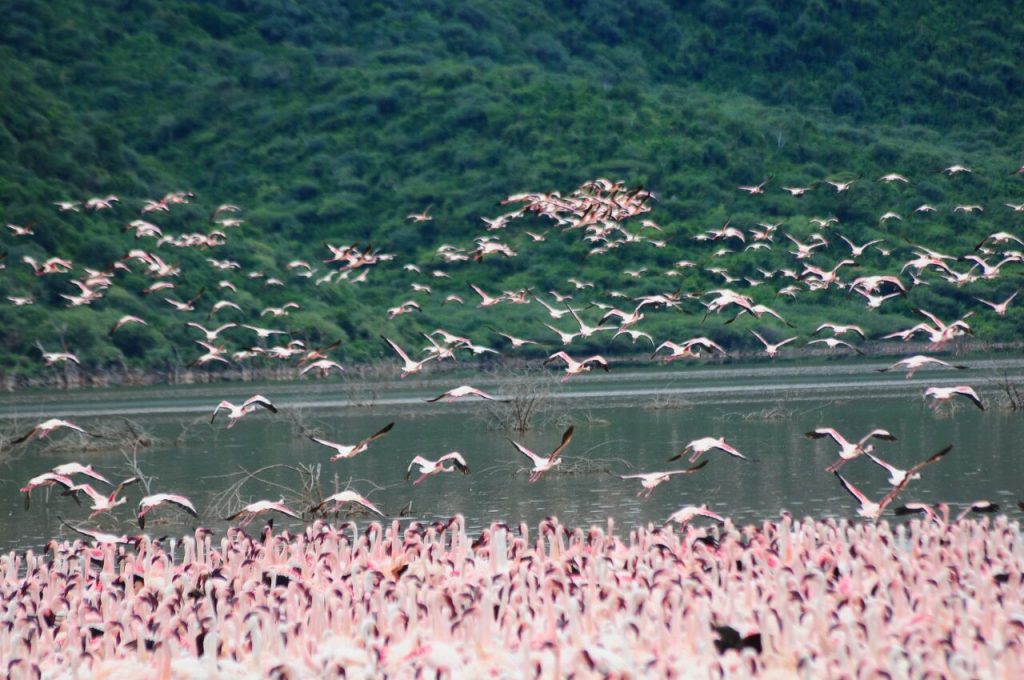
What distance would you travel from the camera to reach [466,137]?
282 feet

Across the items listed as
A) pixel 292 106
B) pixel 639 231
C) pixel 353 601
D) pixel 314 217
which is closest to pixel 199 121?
pixel 292 106

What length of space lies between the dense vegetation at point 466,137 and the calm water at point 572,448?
1129 centimetres

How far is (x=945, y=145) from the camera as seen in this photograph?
89.3 m

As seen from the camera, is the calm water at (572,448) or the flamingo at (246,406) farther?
the calm water at (572,448)

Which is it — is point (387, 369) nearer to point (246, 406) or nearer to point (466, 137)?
point (466, 137)

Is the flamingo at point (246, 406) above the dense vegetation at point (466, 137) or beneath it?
beneath

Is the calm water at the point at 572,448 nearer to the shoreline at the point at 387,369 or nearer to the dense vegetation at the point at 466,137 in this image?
the shoreline at the point at 387,369

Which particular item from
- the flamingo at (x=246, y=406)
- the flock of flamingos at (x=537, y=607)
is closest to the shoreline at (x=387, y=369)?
the flamingo at (x=246, y=406)

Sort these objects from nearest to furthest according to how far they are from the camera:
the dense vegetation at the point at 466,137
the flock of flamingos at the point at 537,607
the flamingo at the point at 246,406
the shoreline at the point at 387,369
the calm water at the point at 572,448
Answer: the flock of flamingos at the point at 537,607 < the flamingo at the point at 246,406 < the calm water at the point at 572,448 < the shoreline at the point at 387,369 < the dense vegetation at the point at 466,137

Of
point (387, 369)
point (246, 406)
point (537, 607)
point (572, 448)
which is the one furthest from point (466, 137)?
point (537, 607)

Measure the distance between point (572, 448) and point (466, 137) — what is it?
54720mm

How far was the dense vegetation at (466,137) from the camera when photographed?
67.1 m

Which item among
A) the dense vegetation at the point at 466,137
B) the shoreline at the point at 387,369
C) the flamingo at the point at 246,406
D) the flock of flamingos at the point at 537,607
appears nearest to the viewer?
the flock of flamingos at the point at 537,607

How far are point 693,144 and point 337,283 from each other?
21.6 meters
